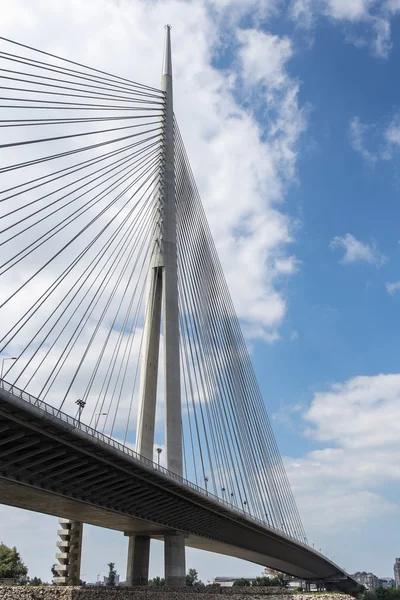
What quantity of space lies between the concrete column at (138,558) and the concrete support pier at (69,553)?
4.29 meters

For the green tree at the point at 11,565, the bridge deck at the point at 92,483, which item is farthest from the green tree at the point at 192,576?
the bridge deck at the point at 92,483

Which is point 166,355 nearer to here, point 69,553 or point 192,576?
point 69,553

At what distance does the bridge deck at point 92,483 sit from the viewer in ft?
81.5

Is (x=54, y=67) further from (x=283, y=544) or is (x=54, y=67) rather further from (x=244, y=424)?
(x=283, y=544)

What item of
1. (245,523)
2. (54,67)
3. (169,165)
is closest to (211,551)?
(245,523)

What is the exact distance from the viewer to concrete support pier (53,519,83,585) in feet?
153

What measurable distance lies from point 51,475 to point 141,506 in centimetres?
1173

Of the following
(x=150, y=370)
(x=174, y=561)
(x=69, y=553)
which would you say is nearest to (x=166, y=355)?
(x=150, y=370)

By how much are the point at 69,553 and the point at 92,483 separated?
1852 cm

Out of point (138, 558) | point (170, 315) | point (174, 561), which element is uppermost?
point (170, 315)

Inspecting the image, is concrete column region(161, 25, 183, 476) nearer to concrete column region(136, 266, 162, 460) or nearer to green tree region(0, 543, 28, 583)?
concrete column region(136, 266, 162, 460)

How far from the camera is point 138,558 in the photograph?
4619cm

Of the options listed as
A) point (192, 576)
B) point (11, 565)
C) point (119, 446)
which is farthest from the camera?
point (192, 576)

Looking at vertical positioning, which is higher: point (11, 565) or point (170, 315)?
point (170, 315)
